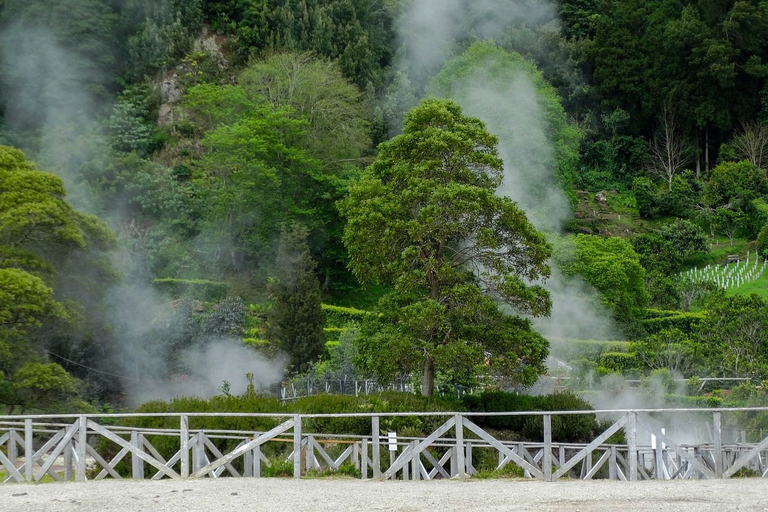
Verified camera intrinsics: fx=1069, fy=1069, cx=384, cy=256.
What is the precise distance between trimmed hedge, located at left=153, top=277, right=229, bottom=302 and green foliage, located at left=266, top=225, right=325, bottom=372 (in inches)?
303

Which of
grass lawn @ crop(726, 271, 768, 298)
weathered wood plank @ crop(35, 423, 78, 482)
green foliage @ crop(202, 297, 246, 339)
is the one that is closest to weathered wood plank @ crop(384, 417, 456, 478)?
weathered wood plank @ crop(35, 423, 78, 482)

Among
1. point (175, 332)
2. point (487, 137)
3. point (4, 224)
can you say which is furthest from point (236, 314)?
point (487, 137)

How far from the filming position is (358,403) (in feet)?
67.7

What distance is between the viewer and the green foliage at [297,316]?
32344 millimetres

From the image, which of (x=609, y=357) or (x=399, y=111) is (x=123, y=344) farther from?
(x=399, y=111)

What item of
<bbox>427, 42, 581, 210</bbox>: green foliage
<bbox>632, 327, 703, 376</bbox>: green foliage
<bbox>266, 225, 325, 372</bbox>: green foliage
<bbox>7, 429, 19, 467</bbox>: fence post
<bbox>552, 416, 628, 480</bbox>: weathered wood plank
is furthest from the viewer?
<bbox>427, 42, 581, 210</bbox>: green foliage

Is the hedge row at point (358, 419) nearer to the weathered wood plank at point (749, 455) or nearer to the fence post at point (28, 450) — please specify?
the fence post at point (28, 450)

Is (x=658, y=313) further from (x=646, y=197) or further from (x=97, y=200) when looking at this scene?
(x=97, y=200)

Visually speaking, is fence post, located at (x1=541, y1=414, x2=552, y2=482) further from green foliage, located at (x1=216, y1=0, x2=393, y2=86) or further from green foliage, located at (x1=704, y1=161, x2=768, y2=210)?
green foliage, located at (x1=704, y1=161, x2=768, y2=210)

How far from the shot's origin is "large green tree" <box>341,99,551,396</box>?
23234 millimetres

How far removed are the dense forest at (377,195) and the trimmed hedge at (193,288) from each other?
137 mm

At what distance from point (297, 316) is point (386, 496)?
2077cm

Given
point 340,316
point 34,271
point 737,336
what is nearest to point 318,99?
point 340,316

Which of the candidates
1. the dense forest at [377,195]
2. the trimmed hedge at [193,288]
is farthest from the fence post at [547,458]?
the trimmed hedge at [193,288]
